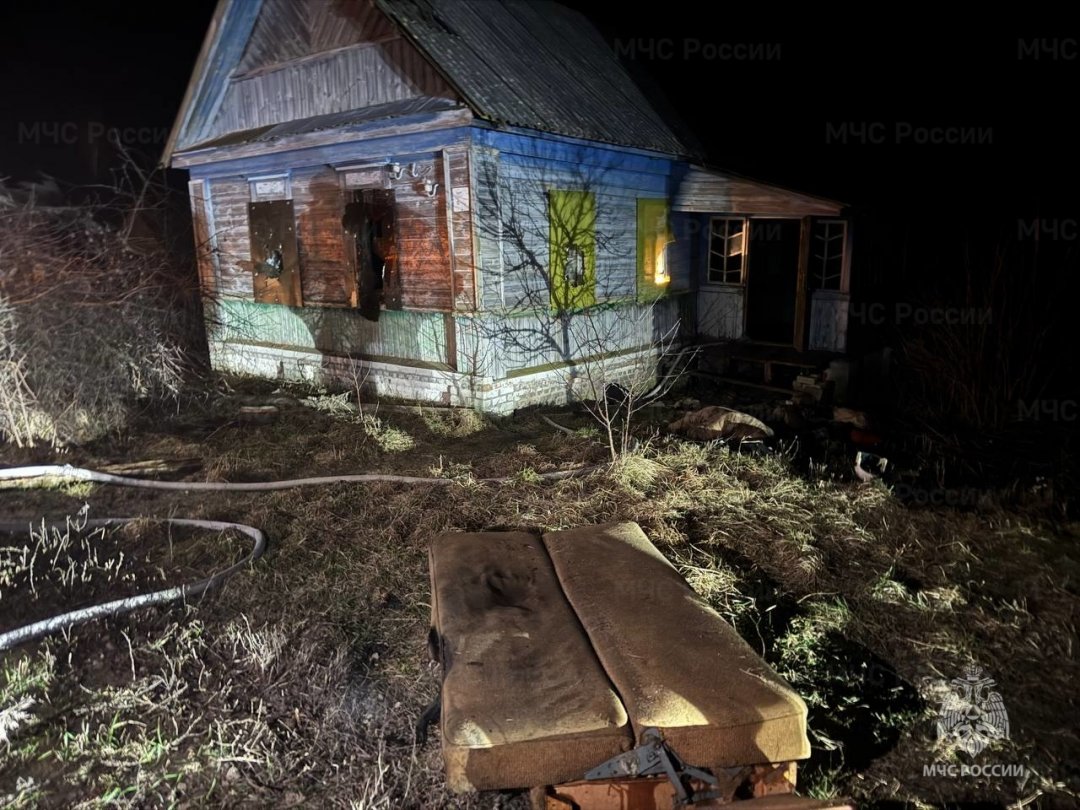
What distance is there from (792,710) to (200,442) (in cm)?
776

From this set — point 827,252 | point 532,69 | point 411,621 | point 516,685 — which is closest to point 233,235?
point 532,69

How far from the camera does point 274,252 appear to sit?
37.5 ft

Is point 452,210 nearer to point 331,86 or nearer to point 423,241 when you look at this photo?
point 423,241

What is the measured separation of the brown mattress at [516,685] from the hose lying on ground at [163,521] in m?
2.06

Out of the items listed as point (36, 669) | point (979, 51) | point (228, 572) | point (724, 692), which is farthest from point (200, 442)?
point (979, 51)

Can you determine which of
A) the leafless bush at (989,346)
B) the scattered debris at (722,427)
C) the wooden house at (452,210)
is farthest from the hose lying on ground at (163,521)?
the leafless bush at (989,346)

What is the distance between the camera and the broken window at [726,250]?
12.2 metres

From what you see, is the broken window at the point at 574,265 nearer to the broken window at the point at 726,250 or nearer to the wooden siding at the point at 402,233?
the wooden siding at the point at 402,233

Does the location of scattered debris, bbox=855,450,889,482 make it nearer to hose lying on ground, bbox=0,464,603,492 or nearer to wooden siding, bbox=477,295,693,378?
hose lying on ground, bbox=0,464,603,492

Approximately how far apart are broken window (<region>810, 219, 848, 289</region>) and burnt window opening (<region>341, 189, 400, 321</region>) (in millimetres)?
6584

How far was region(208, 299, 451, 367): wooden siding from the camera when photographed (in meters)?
9.75

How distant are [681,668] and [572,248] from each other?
8.25 metres

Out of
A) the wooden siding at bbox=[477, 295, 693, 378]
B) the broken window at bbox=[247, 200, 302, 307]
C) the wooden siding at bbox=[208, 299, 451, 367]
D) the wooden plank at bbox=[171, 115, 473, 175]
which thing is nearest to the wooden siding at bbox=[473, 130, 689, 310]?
the wooden siding at bbox=[477, 295, 693, 378]

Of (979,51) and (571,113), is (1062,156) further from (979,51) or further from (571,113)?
(571,113)
